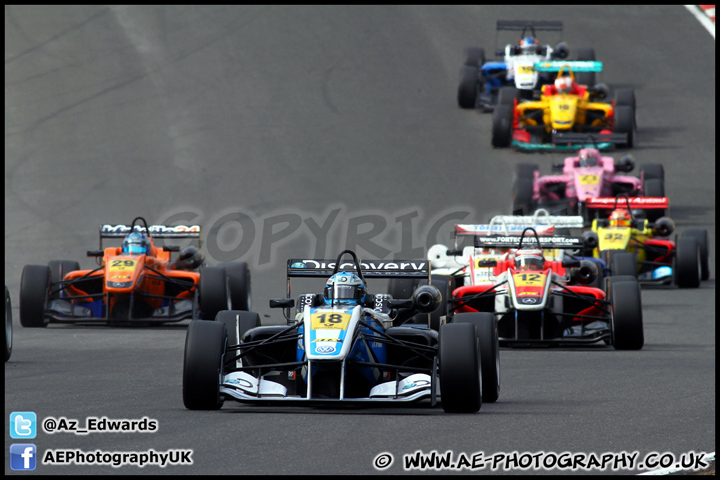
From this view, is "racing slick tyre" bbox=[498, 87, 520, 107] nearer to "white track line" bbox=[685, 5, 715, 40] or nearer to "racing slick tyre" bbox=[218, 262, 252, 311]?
"white track line" bbox=[685, 5, 715, 40]

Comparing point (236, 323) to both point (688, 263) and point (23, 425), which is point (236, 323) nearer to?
point (23, 425)

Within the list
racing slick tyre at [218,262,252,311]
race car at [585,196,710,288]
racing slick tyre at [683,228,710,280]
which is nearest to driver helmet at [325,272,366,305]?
racing slick tyre at [218,262,252,311]

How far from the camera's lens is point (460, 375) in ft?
37.2

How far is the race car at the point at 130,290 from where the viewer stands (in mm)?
20000

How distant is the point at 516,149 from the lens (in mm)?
35688

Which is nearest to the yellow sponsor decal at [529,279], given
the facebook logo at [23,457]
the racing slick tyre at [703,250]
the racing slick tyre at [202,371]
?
the racing slick tyre at [202,371]

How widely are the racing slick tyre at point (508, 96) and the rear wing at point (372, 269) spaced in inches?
871

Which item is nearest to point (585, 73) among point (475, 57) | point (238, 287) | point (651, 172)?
point (475, 57)

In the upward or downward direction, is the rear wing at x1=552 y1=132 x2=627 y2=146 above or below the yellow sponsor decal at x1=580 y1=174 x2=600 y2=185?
above

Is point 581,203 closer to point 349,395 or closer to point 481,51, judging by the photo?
point 481,51

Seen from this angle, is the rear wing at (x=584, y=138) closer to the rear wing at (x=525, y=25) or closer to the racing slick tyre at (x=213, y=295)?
the rear wing at (x=525, y=25)

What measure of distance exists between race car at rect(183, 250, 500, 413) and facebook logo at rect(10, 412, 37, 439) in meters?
1.51

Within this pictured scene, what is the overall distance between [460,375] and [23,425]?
3724 mm

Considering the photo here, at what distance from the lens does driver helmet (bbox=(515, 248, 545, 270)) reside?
60.7 ft
